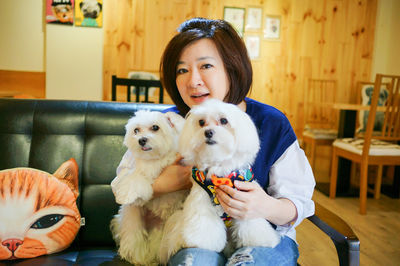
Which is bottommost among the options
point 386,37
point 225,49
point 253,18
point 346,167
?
point 346,167

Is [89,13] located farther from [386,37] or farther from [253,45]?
[386,37]

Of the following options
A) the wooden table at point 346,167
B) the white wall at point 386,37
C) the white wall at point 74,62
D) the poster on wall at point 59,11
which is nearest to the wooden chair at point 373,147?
the wooden table at point 346,167

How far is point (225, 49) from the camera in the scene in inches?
50.4

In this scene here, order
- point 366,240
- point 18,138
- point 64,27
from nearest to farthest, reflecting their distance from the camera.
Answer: point 18,138 < point 366,240 < point 64,27

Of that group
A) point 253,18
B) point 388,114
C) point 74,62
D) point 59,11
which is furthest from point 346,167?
point 59,11

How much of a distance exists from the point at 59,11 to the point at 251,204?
4.43 m

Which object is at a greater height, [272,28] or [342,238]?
[272,28]

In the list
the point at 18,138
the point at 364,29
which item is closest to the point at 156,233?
the point at 18,138

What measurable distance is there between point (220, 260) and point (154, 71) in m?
4.14

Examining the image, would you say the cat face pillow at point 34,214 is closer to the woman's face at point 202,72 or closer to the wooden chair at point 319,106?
the woman's face at point 202,72

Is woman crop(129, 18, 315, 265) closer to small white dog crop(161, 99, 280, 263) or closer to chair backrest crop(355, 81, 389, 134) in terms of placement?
small white dog crop(161, 99, 280, 263)

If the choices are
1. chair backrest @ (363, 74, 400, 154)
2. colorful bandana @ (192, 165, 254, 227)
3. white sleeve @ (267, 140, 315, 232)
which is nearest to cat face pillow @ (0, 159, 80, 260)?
colorful bandana @ (192, 165, 254, 227)

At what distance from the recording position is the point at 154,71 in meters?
4.95

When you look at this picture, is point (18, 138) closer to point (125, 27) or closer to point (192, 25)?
point (192, 25)
